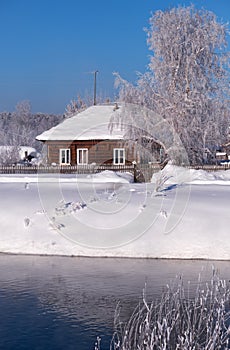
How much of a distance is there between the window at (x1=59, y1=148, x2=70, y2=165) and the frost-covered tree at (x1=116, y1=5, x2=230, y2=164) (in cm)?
758

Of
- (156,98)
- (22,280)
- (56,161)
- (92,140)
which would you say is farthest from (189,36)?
(22,280)

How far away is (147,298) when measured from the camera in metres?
12.8

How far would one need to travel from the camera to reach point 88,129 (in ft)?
143

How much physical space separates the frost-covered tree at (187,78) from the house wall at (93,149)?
15.8ft

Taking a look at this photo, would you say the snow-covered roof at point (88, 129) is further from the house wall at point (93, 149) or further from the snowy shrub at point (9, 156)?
the snowy shrub at point (9, 156)

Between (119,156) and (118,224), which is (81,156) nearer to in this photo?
(119,156)

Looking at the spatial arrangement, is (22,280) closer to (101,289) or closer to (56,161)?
(101,289)

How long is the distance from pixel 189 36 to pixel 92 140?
33.7 ft

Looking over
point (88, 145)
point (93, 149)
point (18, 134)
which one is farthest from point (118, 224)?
point (18, 134)

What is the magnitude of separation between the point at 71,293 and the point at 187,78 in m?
26.1

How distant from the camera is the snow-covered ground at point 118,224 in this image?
1788 centimetres

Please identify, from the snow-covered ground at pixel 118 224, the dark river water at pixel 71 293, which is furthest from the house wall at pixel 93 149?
the dark river water at pixel 71 293

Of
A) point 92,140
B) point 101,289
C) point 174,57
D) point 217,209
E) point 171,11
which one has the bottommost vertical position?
point 101,289

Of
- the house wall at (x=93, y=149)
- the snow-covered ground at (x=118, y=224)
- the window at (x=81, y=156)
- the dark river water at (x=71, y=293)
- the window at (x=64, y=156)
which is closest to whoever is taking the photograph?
the dark river water at (x=71, y=293)
